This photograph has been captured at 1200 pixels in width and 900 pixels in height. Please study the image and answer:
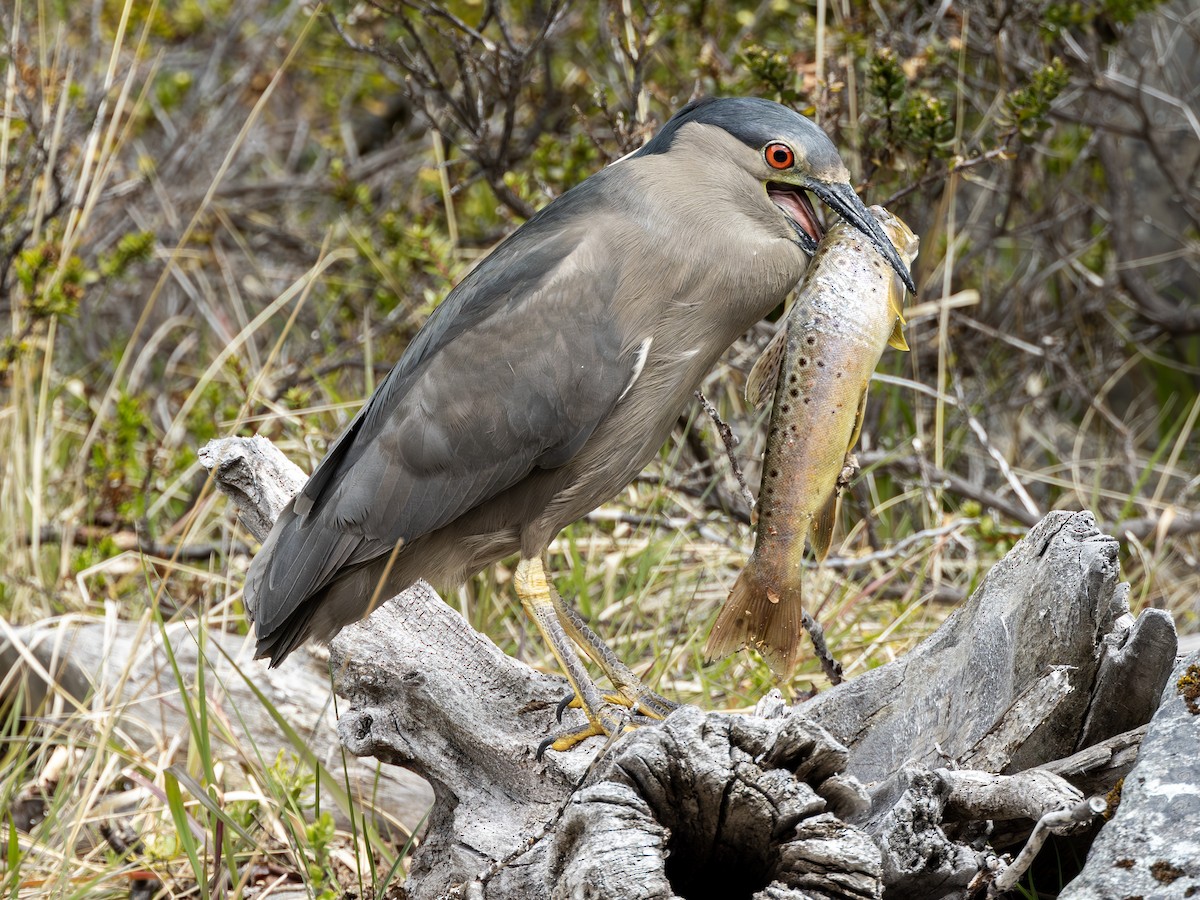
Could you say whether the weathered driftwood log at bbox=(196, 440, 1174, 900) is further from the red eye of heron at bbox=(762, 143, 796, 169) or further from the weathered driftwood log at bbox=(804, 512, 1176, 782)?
the red eye of heron at bbox=(762, 143, 796, 169)

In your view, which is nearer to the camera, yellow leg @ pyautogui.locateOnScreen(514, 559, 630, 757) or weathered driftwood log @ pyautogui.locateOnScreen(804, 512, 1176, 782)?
weathered driftwood log @ pyautogui.locateOnScreen(804, 512, 1176, 782)

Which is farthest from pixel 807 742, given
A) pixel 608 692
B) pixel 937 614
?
pixel 937 614

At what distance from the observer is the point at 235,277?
23.0ft

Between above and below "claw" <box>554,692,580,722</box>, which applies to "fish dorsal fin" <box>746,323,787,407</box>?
above

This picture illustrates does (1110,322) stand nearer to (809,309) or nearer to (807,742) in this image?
(809,309)

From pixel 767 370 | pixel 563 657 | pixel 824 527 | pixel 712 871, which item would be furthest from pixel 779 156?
pixel 712 871

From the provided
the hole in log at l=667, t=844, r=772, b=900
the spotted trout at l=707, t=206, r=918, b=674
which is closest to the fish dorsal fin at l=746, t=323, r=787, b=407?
the spotted trout at l=707, t=206, r=918, b=674

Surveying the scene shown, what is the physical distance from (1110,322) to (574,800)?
4426 mm

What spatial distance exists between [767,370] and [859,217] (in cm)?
41

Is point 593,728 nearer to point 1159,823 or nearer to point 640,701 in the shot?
point 640,701

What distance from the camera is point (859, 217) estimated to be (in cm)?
297

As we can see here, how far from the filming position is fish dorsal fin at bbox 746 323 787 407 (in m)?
3.01

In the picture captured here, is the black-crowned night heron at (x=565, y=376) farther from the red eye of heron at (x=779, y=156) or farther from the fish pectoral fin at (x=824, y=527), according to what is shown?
the fish pectoral fin at (x=824, y=527)

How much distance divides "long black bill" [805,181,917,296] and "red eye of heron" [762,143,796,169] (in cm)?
10
